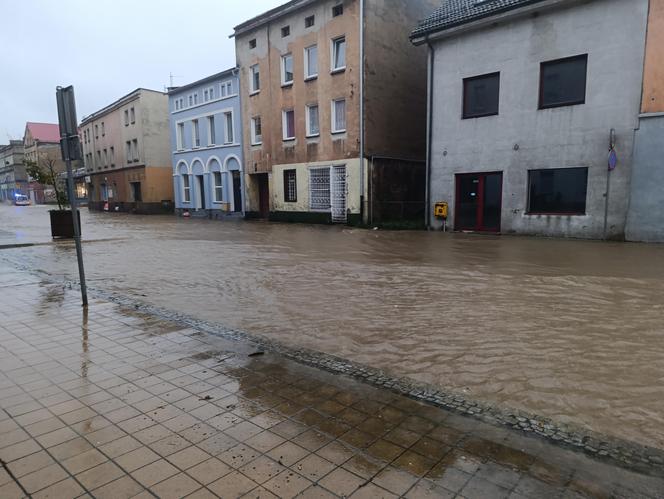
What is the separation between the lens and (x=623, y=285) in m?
7.55

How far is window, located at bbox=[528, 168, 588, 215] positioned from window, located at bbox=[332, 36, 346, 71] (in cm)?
1008

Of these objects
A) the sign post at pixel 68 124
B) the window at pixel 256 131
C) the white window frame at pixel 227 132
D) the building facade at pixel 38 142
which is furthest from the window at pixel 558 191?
the building facade at pixel 38 142

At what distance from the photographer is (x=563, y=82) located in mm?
14305

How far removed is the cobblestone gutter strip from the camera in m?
2.74

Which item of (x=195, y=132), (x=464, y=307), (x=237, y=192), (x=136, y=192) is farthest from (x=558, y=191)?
(x=136, y=192)

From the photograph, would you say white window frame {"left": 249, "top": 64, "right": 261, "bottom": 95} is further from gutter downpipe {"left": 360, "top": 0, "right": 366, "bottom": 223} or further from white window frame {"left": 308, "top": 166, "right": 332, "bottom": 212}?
gutter downpipe {"left": 360, "top": 0, "right": 366, "bottom": 223}

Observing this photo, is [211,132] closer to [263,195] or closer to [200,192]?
[200,192]

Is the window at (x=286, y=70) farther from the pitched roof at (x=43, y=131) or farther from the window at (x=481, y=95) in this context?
the pitched roof at (x=43, y=131)

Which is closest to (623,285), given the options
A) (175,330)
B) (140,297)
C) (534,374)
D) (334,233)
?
(534,374)

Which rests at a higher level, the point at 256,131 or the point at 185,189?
the point at 256,131

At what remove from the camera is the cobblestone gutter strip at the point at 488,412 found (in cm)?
274

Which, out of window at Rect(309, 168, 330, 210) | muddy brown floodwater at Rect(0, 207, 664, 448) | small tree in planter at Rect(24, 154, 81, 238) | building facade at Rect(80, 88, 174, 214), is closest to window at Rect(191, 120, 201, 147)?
building facade at Rect(80, 88, 174, 214)

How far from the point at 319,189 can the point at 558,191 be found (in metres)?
10.9

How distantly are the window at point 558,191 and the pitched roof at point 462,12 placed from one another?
5.26 m
